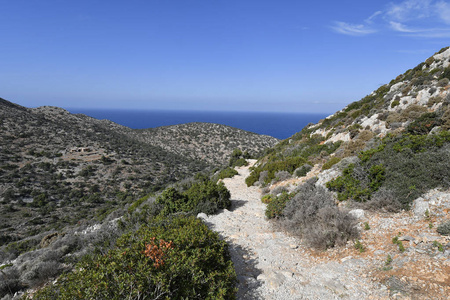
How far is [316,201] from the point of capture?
8.00m

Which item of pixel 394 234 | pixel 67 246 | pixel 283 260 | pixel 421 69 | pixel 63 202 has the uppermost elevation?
pixel 421 69

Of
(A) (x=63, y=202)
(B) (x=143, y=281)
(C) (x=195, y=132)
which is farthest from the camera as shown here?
(C) (x=195, y=132)

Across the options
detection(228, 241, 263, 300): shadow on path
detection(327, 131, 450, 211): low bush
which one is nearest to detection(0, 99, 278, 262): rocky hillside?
detection(228, 241, 263, 300): shadow on path

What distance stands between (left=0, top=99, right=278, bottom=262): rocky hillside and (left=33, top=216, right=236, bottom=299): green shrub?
11.8m

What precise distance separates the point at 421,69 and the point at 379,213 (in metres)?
25.8

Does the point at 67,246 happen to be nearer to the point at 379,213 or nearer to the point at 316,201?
the point at 316,201

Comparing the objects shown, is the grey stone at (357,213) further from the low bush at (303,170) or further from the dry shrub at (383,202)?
the low bush at (303,170)

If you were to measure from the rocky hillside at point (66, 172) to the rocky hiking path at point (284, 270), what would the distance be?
12326 mm

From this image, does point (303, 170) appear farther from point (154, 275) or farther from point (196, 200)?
point (154, 275)

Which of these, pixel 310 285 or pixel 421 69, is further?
pixel 421 69

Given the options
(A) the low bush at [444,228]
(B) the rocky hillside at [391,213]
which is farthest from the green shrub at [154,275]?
(A) the low bush at [444,228]

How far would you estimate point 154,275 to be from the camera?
11.9 ft

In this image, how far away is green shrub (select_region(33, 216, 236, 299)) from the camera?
3.28m

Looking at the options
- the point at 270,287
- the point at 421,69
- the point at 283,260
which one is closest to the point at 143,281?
the point at 270,287
